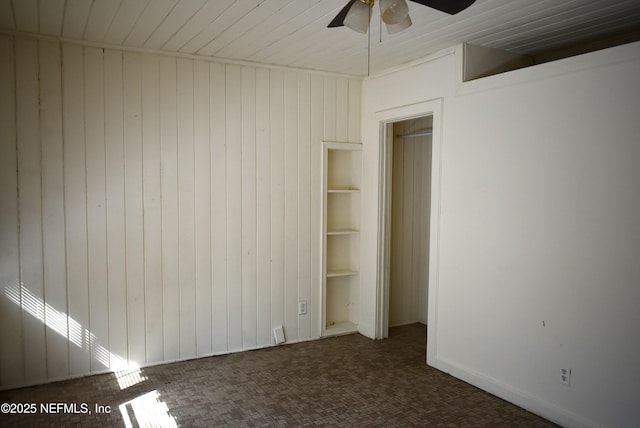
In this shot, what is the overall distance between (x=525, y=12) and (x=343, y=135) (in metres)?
2.11

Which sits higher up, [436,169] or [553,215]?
[436,169]

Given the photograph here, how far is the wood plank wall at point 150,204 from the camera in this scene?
11.6 ft

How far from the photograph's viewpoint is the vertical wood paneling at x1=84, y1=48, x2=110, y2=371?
3699 millimetres

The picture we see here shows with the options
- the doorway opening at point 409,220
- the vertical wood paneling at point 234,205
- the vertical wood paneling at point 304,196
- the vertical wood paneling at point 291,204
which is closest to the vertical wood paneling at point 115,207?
the vertical wood paneling at point 234,205

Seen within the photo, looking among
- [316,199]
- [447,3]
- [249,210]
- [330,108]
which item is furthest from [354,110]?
[447,3]

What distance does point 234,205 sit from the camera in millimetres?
4273

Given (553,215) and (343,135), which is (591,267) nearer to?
(553,215)

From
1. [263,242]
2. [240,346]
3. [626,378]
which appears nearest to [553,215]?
[626,378]

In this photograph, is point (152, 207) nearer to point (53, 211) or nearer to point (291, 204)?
point (53, 211)

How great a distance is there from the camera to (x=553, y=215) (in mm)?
3117

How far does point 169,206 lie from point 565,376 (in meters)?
3.10

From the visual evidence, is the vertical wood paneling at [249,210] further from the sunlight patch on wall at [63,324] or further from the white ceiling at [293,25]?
the sunlight patch on wall at [63,324]

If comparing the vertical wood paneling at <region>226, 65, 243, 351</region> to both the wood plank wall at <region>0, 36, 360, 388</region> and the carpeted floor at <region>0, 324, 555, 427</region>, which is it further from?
the carpeted floor at <region>0, 324, 555, 427</region>

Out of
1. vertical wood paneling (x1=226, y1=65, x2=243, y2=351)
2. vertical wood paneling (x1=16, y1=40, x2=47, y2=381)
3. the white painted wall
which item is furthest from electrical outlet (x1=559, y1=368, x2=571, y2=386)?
vertical wood paneling (x1=16, y1=40, x2=47, y2=381)
